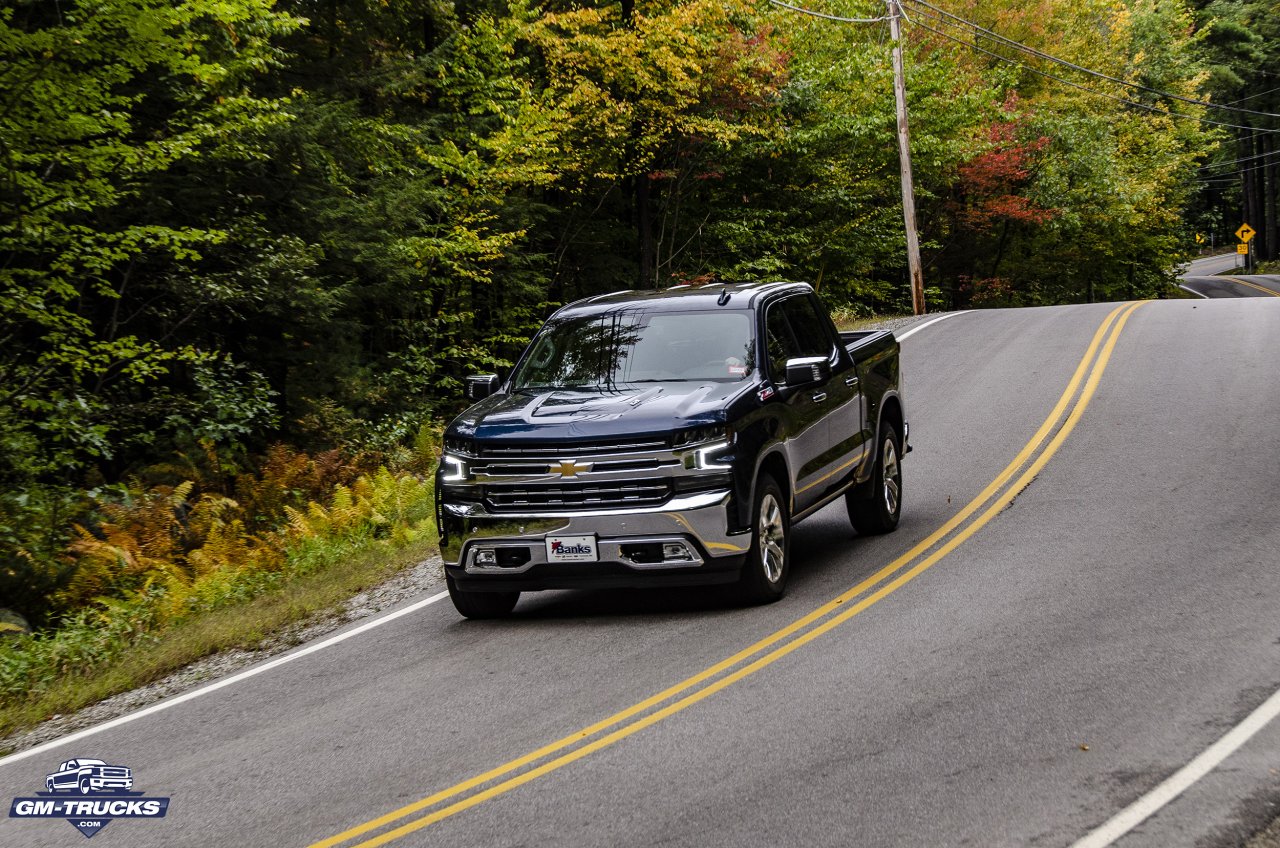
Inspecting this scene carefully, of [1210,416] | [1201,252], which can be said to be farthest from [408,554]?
[1201,252]

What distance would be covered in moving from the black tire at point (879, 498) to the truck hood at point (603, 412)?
250cm

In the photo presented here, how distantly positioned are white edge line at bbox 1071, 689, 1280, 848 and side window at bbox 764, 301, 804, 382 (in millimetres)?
4068

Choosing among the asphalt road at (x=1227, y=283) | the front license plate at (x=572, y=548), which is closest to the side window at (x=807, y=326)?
the front license plate at (x=572, y=548)

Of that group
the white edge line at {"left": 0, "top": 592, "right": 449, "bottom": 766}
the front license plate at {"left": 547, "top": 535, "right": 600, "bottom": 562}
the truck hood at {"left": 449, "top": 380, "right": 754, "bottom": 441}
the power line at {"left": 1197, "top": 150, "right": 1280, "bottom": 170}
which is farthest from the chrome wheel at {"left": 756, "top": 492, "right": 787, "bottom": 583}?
the power line at {"left": 1197, "top": 150, "right": 1280, "bottom": 170}

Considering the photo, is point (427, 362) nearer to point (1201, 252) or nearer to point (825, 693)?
point (825, 693)

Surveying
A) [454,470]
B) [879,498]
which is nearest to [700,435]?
[454,470]

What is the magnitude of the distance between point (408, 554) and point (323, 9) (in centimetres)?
1483

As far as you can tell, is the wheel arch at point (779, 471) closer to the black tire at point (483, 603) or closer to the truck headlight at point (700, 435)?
the truck headlight at point (700, 435)

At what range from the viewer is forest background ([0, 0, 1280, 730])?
47.0 ft

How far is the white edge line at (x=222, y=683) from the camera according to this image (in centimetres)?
715

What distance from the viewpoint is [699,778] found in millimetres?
5391

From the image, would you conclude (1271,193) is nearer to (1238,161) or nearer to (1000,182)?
(1238,161)

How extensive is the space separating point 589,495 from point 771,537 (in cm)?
135

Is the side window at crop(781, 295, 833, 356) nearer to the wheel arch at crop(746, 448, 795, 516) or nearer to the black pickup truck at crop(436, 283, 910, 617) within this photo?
the black pickup truck at crop(436, 283, 910, 617)
